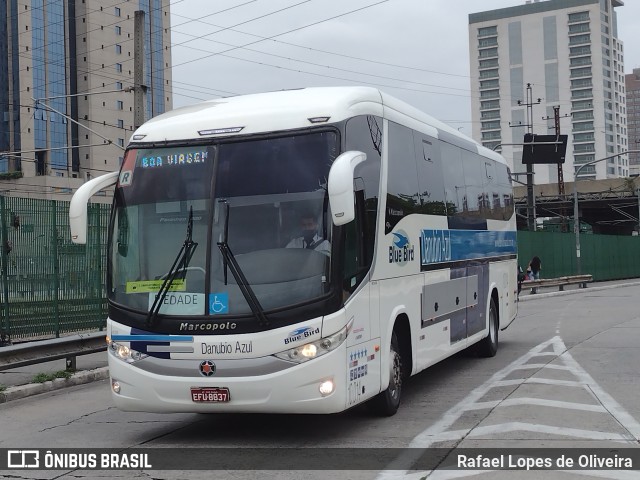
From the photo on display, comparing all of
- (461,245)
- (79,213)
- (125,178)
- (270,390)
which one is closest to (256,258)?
(270,390)

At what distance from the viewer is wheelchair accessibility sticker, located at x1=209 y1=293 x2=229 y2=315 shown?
309 inches

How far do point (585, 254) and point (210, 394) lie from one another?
153ft

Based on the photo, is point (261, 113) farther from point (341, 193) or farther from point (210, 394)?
point (210, 394)

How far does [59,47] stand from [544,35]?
114 metres

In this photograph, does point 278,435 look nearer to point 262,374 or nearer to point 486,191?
point 262,374

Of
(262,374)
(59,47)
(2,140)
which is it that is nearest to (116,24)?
(59,47)

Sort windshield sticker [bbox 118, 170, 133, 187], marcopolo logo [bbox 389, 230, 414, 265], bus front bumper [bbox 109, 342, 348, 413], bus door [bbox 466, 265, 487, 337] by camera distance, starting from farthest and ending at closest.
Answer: bus door [bbox 466, 265, 487, 337] < marcopolo logo [bbox 389, 230, 414, 265] < windshield sticker [bbox 118, 170, 133, 187] < bus front bumper [bbox 109, 342, 348, 413]

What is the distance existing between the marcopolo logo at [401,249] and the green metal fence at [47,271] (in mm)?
8334

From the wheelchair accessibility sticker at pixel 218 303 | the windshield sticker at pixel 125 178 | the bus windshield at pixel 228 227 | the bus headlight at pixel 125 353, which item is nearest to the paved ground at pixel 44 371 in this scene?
the bus headlight at pixel 125 353

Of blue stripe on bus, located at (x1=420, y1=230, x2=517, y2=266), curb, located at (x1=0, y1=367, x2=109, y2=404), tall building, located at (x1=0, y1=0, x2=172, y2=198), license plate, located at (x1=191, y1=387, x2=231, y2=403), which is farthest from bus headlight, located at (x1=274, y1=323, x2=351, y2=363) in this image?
tall building, located at (x1=0, y1=0, x2=172, y2=198)

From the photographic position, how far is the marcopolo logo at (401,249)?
9.50 meters

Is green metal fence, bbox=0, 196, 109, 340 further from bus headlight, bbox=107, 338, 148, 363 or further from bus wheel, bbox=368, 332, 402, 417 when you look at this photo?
bus wheel, bbox=368, 332, 402, 417

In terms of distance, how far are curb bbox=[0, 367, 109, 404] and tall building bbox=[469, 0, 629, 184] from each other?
163182mm

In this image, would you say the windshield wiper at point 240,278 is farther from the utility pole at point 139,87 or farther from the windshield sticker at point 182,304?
the utility pole at point 139,87
